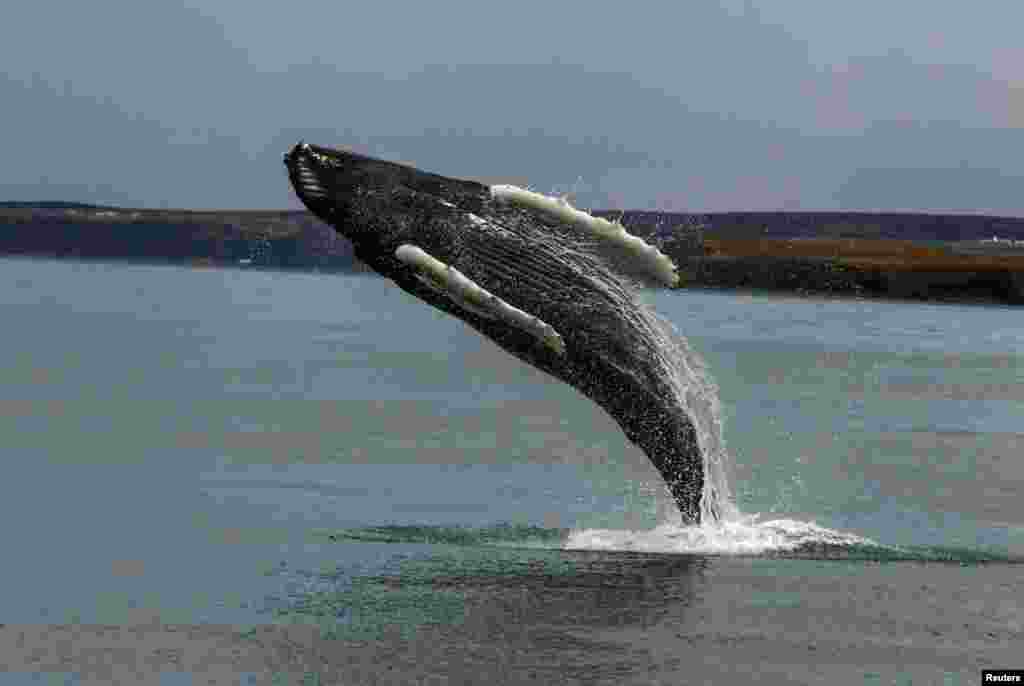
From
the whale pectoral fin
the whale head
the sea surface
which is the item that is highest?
the whale head

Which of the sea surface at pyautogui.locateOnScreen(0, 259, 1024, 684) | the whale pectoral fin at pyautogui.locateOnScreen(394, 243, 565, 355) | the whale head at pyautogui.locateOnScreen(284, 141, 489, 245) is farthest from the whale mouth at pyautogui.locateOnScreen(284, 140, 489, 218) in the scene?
the sea surface at pyautogui.locateOnScreen(0, 259, 1024, 684)

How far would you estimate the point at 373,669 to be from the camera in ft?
29.6

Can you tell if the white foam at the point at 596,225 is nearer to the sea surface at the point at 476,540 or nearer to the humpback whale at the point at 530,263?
the humpback whale at the point at 530,263

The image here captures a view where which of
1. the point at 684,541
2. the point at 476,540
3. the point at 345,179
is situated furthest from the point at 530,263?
the point at 684,541

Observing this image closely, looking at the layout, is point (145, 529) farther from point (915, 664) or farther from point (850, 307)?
point (850, 307)

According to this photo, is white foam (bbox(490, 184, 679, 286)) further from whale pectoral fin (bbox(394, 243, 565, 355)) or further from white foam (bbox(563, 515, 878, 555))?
white foam (bbox(563, 515, 878, 555))

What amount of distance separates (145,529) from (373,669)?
498 cm

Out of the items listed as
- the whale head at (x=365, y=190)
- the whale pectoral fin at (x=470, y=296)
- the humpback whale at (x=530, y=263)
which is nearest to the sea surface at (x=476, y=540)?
the humpback whale at (x=530, y=263)

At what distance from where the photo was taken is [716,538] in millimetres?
13508

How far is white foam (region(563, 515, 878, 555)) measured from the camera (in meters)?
13.2

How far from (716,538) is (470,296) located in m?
3.06

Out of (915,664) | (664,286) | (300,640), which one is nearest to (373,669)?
(300,640)

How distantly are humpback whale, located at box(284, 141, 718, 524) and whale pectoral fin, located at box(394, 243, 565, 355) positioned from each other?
5cm

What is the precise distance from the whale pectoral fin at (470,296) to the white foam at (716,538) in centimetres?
209
